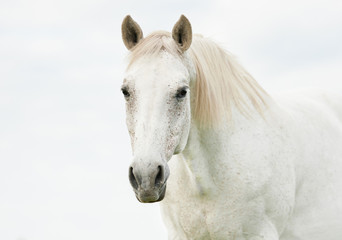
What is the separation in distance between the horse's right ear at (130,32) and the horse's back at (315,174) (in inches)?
68.7

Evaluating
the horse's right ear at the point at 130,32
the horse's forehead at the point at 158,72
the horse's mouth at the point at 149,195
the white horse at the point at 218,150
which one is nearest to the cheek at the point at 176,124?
the white horse at the point at 218,150

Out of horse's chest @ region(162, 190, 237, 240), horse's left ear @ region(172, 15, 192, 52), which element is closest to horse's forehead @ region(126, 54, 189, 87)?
horse's left ear @ region(172, 15, 192, 52)

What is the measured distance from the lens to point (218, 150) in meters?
5.30

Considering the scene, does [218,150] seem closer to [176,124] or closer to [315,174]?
[176,124]

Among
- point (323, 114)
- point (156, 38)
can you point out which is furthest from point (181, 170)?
point (323, 114)

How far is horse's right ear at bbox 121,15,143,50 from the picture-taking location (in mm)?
5004

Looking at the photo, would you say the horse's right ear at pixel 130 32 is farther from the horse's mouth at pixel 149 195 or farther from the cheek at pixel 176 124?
the horse's mouth at pixel 149 195

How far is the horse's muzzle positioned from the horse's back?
1748 mm

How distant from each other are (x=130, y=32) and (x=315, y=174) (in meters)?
2.22

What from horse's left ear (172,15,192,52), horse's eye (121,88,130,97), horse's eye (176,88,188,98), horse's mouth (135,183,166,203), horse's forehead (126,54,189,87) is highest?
horse's left ear (172,15,192,52)

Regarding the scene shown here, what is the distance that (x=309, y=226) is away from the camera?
5895 millimetres

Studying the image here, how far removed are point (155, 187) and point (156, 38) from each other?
1.18 metres

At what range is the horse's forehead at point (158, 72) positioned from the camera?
459 cm

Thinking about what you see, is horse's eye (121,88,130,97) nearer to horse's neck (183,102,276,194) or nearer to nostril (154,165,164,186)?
nostril (154,165,164,186)
